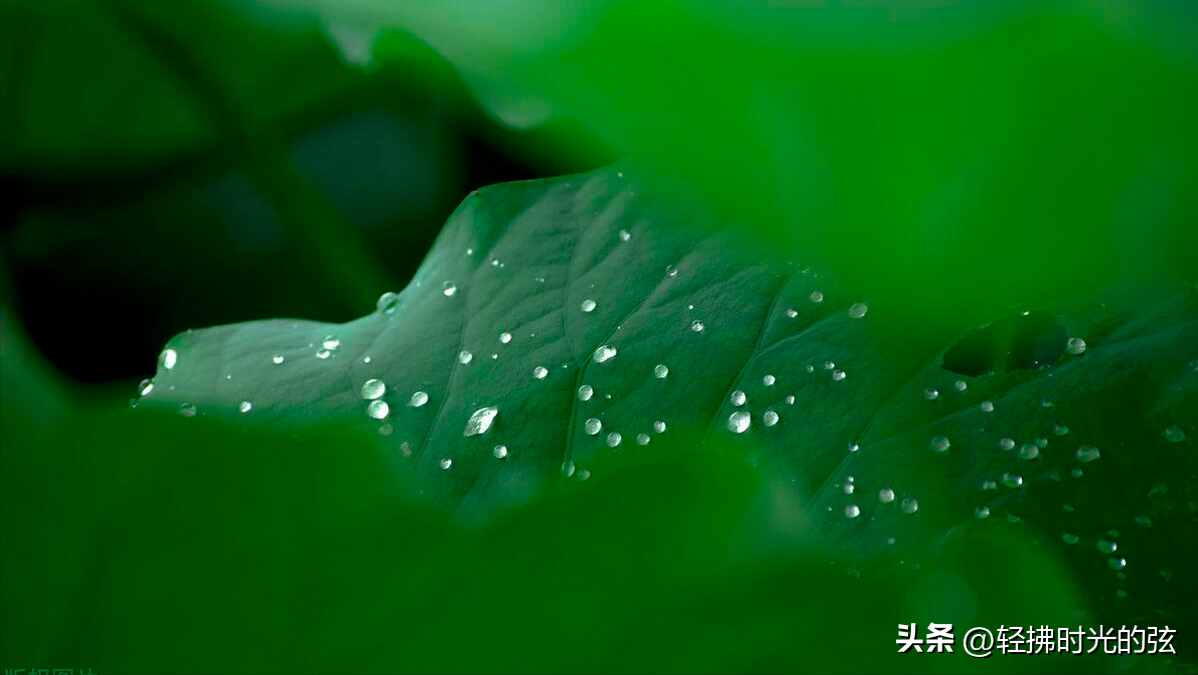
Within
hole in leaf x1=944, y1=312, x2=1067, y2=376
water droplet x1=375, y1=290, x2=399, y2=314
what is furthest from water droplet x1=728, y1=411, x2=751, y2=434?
water droplet x1=375, y1=290, x2=399, y2=314

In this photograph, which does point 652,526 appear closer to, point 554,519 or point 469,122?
point 554,519

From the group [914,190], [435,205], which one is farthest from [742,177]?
[435,205]

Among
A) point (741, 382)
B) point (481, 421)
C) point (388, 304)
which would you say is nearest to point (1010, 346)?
point (741, 382)

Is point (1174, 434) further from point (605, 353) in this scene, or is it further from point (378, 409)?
point (378, 409)

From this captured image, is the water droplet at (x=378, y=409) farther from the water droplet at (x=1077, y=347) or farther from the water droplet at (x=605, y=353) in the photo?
the water droplet at (x=1077, y=347)

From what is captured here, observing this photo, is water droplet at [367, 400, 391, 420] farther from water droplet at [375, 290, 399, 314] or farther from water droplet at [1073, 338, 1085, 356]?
water droplet at [1073, 338, 1085, 356]

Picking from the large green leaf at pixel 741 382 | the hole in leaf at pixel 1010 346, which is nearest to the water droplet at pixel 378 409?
the large green leaf at pixel 741 382
